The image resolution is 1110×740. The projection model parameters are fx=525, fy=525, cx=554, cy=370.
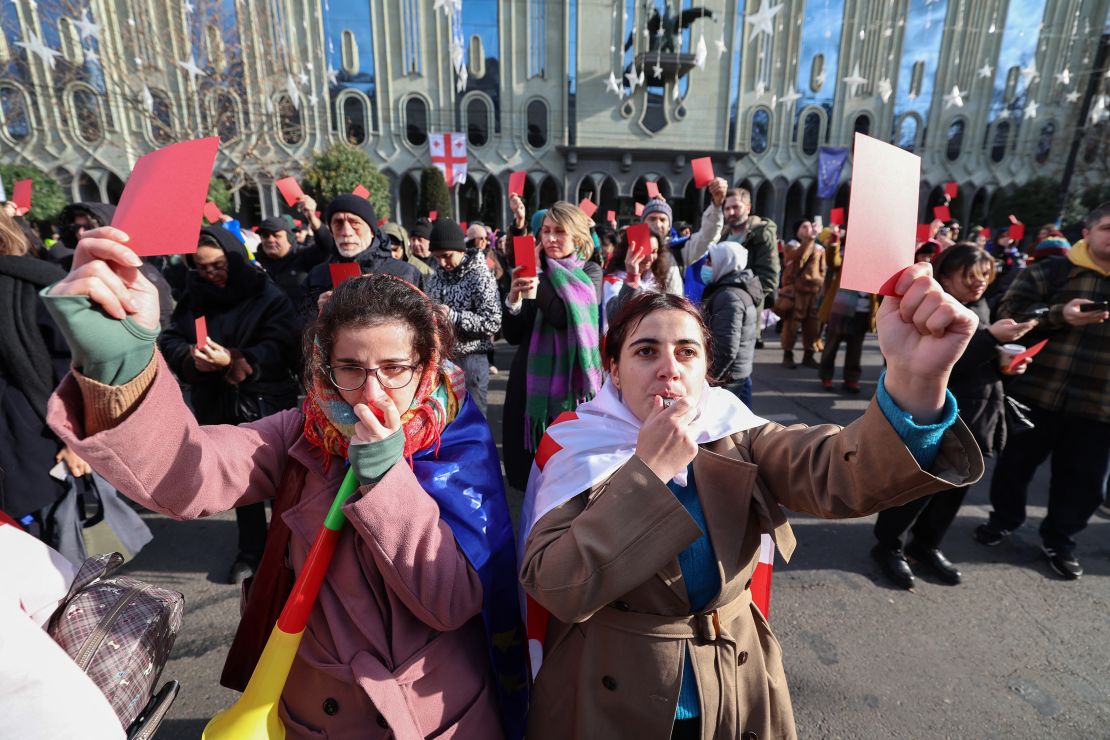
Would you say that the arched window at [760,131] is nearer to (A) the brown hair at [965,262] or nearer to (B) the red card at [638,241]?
(B) the red card at [638,241]

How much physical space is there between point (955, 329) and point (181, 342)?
3.35m

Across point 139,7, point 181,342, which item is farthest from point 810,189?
point 181,342

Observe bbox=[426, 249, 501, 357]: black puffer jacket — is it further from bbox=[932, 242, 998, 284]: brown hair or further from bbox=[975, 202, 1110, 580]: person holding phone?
bbox=[975, 202, 1110, 580]: person holding phone

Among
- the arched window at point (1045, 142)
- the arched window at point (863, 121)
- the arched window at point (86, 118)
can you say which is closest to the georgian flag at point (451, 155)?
the arched window at point (86, 118)

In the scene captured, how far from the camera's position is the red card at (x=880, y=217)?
0.96 meters

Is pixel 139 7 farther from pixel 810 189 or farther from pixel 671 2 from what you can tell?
pixel 810 189

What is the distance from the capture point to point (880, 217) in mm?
984

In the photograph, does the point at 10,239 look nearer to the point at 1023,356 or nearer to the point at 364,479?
the point at 364,479

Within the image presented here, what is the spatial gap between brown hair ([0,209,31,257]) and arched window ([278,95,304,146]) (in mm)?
19290

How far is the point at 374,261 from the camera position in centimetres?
348

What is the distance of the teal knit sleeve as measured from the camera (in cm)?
101

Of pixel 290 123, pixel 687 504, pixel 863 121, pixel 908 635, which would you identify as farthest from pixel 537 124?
pixel 687 504

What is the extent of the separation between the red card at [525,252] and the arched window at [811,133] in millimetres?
26735

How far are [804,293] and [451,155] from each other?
13.0m
